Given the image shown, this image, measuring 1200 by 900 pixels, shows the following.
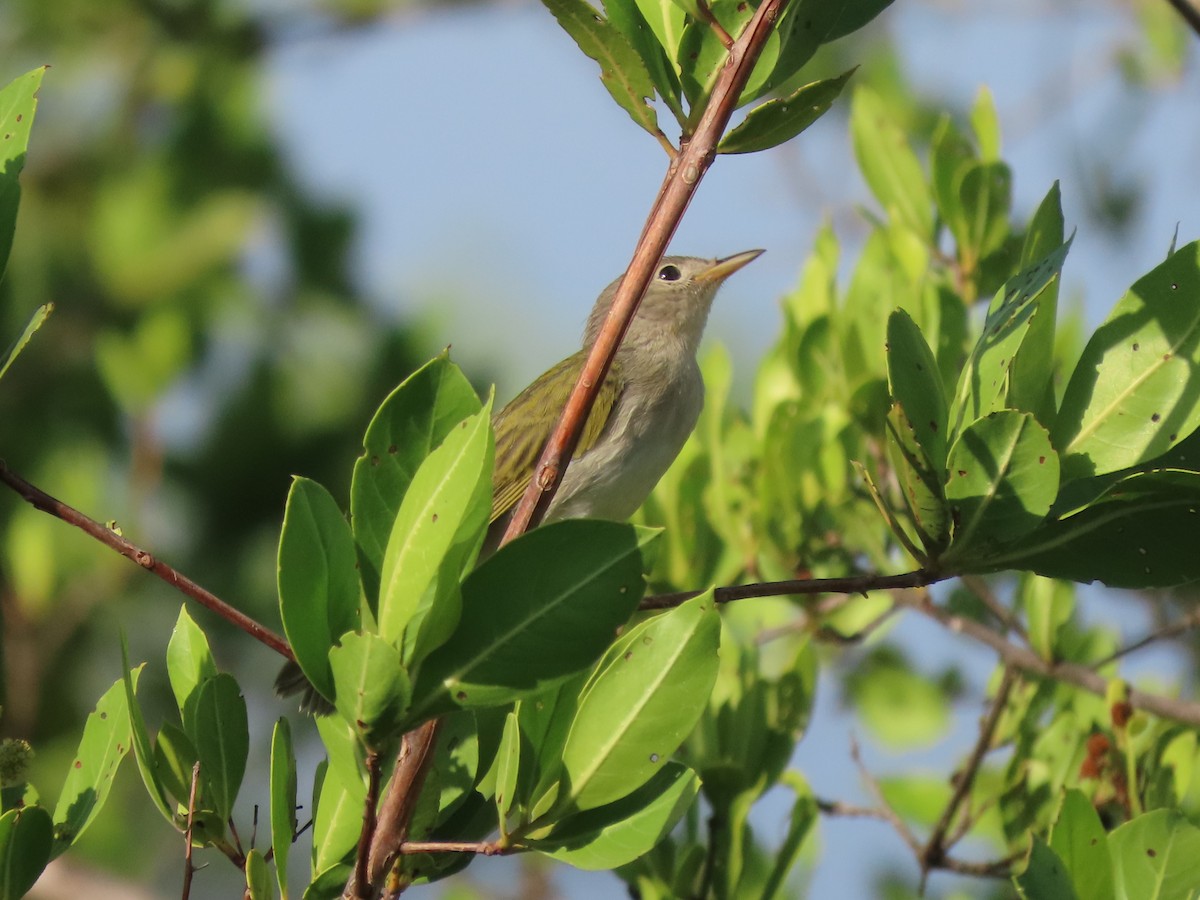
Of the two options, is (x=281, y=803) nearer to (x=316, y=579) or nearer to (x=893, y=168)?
(x=316, y=579)

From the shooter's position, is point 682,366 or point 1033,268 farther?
point 682,366

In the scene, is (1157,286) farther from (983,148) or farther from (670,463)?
(670,463)

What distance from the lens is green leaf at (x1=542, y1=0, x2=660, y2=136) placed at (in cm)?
189

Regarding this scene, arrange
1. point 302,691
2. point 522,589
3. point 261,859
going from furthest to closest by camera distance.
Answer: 1. point 302,691
2. point 261,859
3. point 522,589

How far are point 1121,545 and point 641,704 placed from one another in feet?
2.26

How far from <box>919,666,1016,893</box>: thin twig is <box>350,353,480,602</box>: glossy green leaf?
1.78 m

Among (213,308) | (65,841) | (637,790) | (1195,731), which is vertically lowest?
(1195,731)

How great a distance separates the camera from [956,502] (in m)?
1.81

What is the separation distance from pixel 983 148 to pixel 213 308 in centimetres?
372

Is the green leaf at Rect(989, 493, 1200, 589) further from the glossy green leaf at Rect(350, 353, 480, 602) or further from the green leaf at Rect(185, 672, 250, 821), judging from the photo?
the green leaf at Rect(185, 672, 250, 821)

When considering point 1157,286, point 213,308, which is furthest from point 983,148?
point 213,308

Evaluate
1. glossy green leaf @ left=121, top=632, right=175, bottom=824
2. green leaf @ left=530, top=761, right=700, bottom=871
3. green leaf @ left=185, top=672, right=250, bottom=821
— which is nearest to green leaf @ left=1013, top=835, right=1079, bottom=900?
green leaf @ left=530, top=761, right=700, bottom=871

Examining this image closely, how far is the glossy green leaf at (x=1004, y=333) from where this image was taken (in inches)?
70.2

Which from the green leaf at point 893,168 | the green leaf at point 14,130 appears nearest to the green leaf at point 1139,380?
the green leaf at point 14,130
